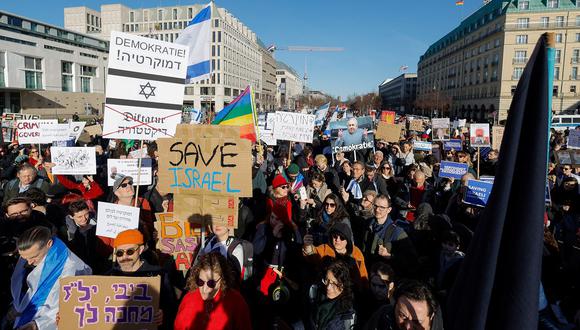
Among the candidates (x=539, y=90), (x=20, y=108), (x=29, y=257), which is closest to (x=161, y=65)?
(x=29, y=257)

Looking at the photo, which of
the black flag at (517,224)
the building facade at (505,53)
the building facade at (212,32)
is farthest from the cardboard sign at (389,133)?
the building facade at (212,32)

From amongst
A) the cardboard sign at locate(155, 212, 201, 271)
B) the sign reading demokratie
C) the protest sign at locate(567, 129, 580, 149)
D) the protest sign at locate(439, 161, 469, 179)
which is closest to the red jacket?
the cardboard sign at locate(155, 212, 201, 271)

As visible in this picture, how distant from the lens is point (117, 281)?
283 centimetres

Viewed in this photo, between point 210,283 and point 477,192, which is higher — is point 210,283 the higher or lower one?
the lower one

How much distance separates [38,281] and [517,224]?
11.5 ft

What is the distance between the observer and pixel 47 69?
166ft

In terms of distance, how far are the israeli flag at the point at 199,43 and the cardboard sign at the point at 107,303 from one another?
187 inches

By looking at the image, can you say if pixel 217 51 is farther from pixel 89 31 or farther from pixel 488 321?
pixel 488 321

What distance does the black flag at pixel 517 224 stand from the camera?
1.26 m

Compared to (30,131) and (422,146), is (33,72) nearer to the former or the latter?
(30,131)

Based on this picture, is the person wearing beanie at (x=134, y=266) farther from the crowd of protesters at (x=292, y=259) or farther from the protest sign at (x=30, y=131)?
the protest sign at (x=30, y=131)

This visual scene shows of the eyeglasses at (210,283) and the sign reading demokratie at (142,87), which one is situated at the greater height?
the sign reading demokratie at (142,87)

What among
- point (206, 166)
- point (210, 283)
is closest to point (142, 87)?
point (206, 166)

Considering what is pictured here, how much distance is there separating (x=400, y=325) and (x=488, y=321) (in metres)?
1.19
